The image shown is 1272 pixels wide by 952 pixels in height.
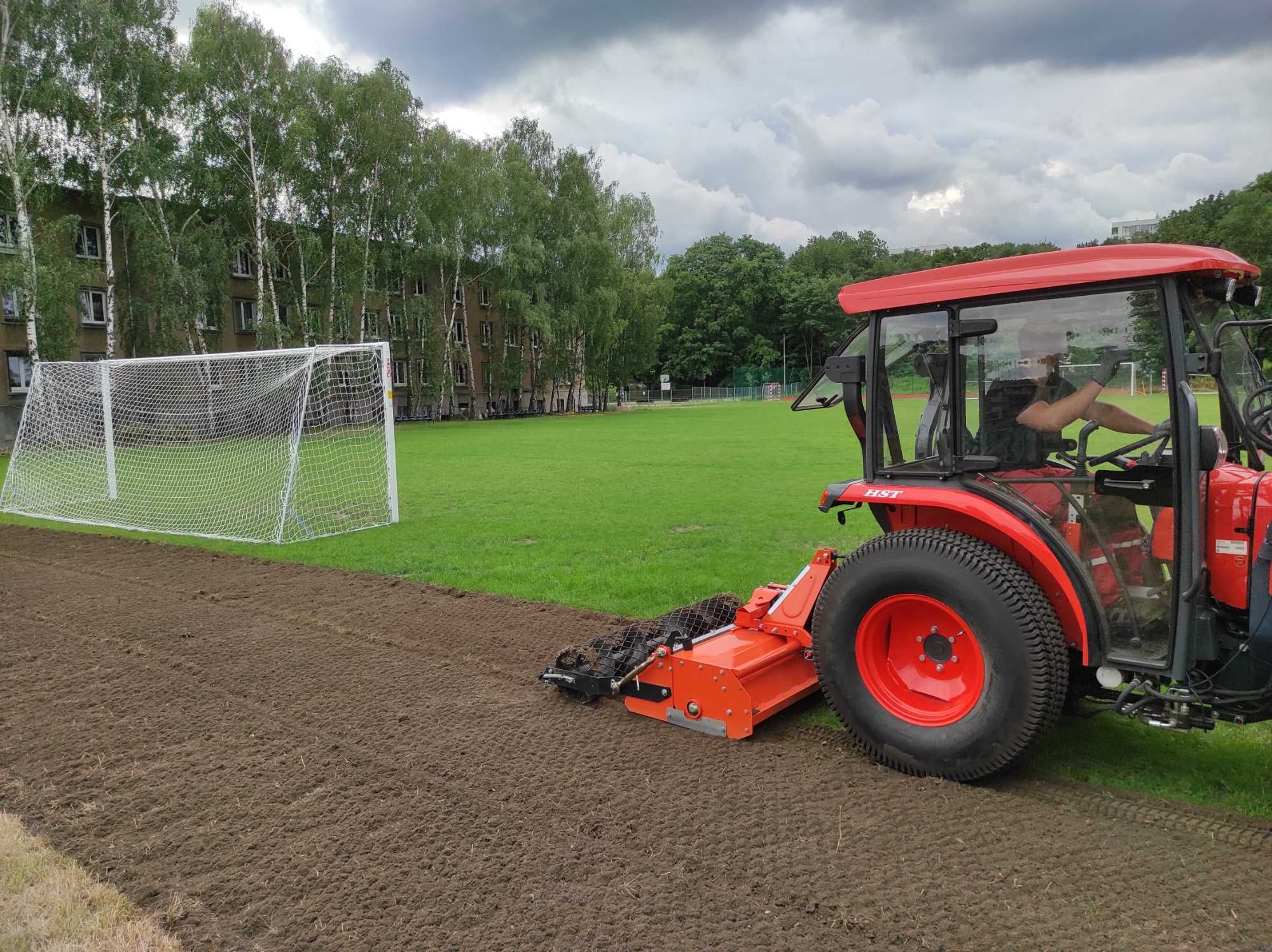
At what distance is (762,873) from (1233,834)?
6.06 feet

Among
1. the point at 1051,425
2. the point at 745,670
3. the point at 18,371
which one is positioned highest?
the point at 18,371

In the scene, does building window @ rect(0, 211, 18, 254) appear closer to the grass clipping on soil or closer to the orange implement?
the grass clipping on soil

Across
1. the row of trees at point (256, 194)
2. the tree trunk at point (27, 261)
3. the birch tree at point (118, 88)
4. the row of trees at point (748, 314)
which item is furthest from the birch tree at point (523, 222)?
the row of trees at point (748, 314)

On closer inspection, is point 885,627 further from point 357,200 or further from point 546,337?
point 546,337

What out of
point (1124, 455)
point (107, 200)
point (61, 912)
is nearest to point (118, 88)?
point (107, 200)

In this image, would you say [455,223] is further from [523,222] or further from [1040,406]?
[1040,406]

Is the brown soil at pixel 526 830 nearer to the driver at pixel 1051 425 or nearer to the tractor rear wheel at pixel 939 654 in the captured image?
the tractor rear wheel at pixel 939 654

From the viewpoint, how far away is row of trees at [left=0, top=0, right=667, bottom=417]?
25.2m

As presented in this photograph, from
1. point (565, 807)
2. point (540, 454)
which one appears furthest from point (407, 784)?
point (540, 454)

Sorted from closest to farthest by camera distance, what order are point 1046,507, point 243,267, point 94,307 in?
point 1046,507
point 94,307
point 243,267

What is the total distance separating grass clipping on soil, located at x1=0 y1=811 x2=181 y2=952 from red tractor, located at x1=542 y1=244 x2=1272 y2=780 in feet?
8.44

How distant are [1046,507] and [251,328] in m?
36.7

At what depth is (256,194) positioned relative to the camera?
1172 inches

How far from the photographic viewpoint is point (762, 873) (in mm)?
3053
